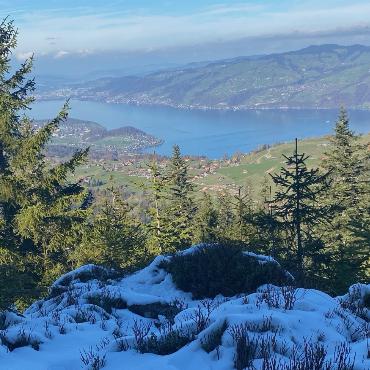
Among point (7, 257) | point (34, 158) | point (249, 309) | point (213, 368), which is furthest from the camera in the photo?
point (34, 158)

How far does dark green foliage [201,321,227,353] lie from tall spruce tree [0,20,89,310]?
14.3 metres

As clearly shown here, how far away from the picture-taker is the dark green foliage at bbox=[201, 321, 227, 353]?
491 centimetres

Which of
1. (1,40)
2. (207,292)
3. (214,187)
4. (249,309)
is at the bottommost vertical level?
(214,187)

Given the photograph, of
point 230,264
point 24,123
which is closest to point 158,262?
point 230,264

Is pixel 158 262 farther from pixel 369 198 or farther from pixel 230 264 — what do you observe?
pixel 369 198

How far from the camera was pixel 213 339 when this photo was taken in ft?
16.4

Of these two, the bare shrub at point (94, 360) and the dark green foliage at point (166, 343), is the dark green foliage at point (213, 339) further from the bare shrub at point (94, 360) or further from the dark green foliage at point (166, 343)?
the bare shrub at point (94, 360)

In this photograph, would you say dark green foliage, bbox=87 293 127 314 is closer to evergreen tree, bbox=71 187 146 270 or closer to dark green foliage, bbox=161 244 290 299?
dark green foliage, bbox=161 244 290 299

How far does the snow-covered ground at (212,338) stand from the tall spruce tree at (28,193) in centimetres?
1153

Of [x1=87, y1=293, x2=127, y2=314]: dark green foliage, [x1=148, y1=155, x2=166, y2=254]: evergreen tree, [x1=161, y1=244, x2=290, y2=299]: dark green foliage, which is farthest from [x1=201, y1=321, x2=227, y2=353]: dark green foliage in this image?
[x1=148, y1=155, x2=166, y2=254]: evergreen tree

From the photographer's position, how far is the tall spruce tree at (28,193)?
61.0 feet

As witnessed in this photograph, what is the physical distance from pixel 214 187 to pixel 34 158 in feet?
466

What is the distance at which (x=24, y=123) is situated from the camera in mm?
20797

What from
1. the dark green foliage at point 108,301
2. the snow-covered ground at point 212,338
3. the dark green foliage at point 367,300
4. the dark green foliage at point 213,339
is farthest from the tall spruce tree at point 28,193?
the dark green foliage at point 213,339
